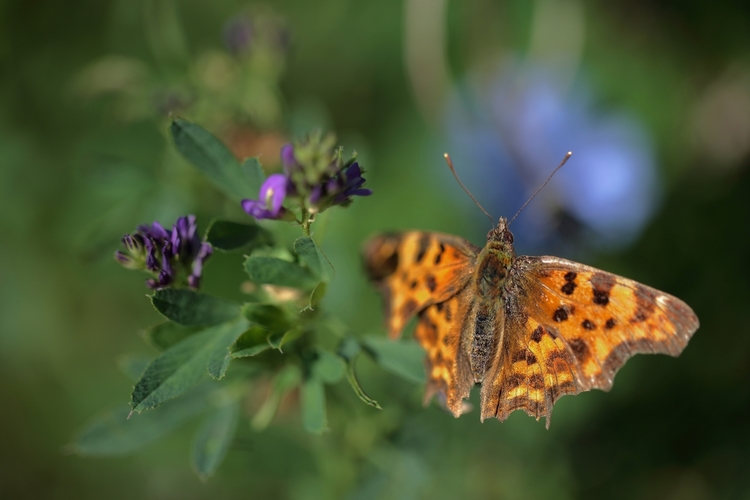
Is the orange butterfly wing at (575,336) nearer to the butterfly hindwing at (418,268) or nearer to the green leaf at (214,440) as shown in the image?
the butterfly hindwing at (418,268)

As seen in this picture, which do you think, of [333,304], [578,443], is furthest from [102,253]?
[578,443]

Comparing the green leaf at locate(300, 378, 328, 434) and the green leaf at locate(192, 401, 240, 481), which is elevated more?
the green leaf at locate(300, 378, 328, 434)

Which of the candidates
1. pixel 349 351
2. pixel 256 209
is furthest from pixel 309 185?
pixel 349 351

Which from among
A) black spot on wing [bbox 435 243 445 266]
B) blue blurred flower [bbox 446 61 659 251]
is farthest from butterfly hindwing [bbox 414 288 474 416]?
blue blurred flower [bbox 446 61 659 251]

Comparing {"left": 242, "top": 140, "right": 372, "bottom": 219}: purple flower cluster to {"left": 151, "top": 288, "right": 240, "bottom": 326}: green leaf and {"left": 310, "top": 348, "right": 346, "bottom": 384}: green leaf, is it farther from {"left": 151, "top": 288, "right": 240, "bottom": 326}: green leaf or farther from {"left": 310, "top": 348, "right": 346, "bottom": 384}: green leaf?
{"left": 310, "top": 348, "right": 346, "bottom": 384}: green leaf

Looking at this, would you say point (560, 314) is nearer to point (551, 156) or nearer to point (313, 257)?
point (313, 257)
